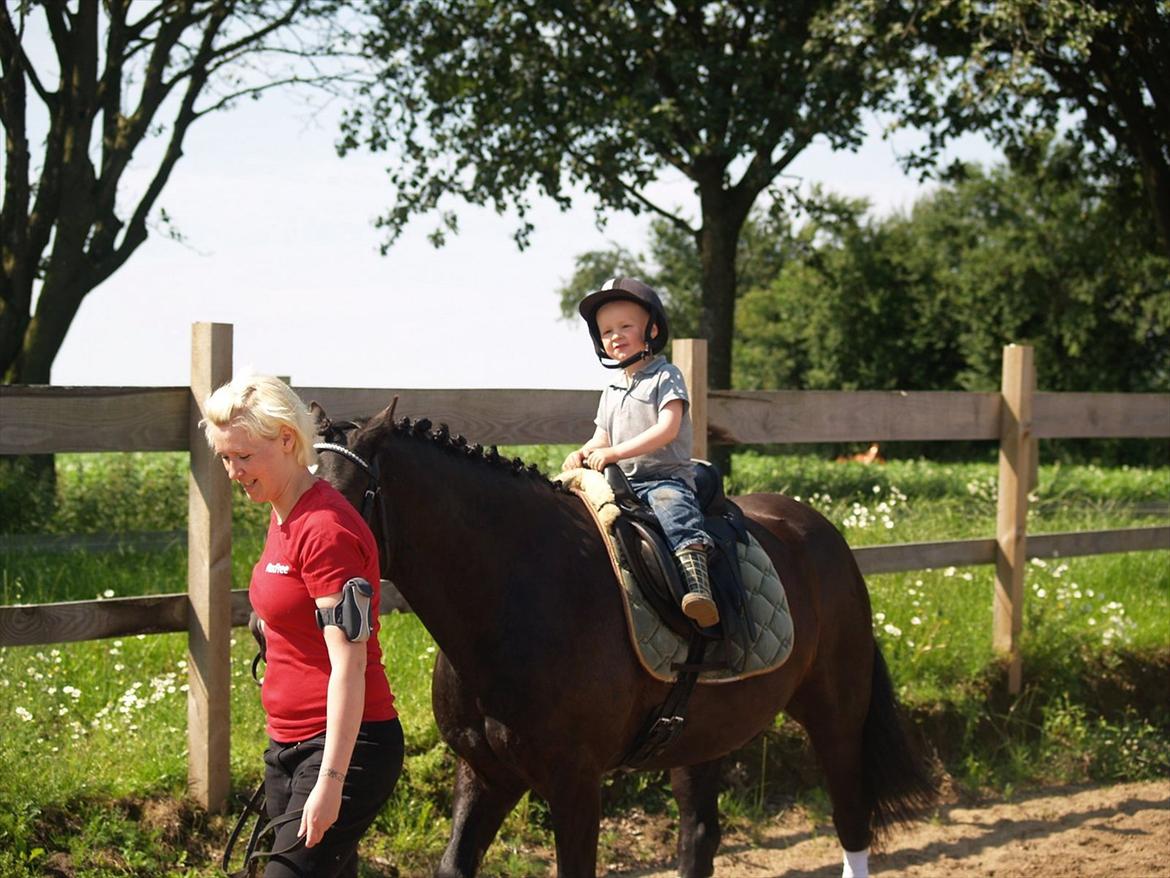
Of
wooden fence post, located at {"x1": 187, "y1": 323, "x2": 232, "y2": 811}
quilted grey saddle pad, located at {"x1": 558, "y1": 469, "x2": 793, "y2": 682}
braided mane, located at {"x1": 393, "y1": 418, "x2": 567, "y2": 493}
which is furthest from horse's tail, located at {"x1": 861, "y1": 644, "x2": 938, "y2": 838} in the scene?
wooden fence post, located at {"x1": 187, "y1": 323, "x2": 232, "y2": 811}

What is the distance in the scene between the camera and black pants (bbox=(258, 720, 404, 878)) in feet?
8.68

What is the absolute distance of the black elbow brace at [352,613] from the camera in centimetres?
255

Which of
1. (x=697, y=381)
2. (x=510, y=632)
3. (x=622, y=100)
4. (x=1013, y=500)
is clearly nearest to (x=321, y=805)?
(x=510, y=632)

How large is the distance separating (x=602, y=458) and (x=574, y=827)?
113 centimetres

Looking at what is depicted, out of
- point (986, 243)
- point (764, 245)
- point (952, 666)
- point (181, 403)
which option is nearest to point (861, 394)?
point (952, 666)

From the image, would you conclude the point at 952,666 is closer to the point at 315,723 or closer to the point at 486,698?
the point at 486,698

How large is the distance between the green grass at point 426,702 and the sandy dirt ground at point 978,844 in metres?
0.21

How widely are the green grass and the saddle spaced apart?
181 centimetres

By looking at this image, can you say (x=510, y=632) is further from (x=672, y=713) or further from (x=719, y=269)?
(x=719, y=269)

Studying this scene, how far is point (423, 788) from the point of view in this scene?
5.25m

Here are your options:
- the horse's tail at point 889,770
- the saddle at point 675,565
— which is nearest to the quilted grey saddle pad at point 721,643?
the saddle at point 675,565

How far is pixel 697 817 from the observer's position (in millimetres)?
4695

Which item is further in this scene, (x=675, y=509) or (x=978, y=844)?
(x=978, y=844)

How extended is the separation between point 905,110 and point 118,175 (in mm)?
9638
